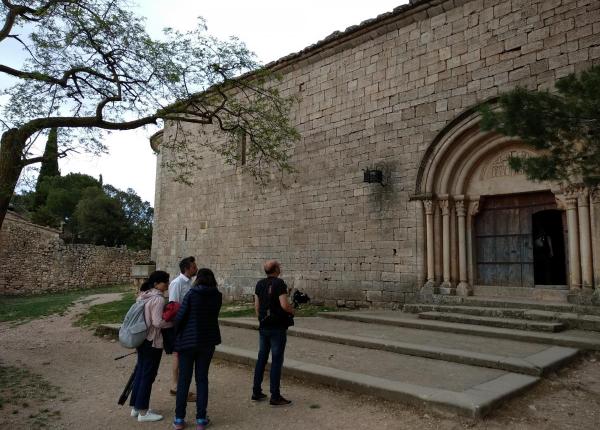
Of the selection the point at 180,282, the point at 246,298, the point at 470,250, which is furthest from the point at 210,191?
the point at 180,282

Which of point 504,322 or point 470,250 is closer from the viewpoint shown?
point 504,322

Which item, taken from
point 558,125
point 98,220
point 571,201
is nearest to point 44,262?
point 98,220

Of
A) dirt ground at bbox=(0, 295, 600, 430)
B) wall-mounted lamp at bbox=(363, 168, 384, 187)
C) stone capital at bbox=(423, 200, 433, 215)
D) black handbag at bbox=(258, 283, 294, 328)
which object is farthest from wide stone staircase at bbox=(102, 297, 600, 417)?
wall-mounted lamp at bbox=(363, 168, 384, 187)

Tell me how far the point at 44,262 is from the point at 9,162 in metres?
20.4

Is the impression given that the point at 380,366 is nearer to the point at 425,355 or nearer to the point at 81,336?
the point at 425,355

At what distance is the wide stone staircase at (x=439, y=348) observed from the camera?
444cm

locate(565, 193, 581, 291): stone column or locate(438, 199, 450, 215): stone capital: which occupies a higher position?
locate(438, 199, 450, 215): stone capital

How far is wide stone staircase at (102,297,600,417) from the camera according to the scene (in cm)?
444

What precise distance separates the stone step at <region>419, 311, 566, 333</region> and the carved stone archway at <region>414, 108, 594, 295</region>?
3.12ft

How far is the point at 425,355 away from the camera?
227 inches

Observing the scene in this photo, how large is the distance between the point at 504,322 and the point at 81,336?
8.14m

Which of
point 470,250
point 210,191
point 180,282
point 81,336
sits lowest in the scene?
point 81,336

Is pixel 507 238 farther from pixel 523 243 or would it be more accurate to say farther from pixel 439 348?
pixel 439 348

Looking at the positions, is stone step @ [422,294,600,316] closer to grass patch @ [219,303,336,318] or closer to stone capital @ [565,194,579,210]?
stone capital @ [565,194,579,210]
